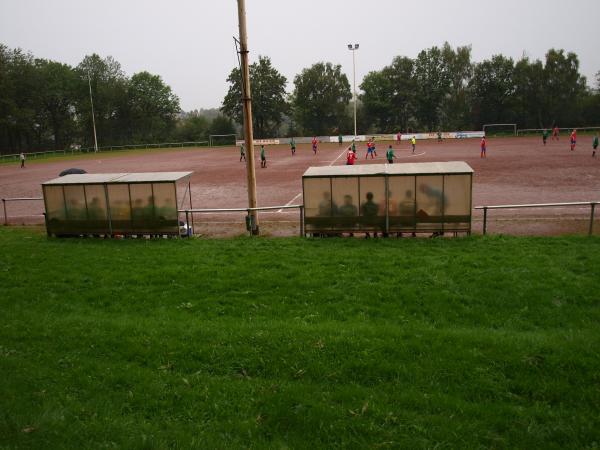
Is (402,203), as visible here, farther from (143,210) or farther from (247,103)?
(143,210)

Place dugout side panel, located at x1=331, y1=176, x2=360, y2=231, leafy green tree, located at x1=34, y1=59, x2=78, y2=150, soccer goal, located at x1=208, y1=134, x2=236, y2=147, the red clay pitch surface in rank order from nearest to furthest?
1. dugout side panel, located at x1=331, y1=176, x2=360, y2=231
2. the red clay pitch surface
3. leafy green tree, located at x1=34, y1=59, x2=78, y2=150
4. soccer goal, located at x1=208, y1=134, x2=236, y2=147

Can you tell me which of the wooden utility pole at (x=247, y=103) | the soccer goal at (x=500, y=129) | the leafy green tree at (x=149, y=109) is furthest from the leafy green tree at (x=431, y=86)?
the wooden utility pole at (x=247, y=103)

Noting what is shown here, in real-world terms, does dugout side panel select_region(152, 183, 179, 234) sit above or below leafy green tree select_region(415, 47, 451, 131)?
below

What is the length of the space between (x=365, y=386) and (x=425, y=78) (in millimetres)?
92851

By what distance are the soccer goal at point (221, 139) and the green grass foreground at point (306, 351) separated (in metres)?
80.1

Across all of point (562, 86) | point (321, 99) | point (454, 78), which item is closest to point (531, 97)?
point (562, 86)

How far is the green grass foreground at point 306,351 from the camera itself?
5527 mm

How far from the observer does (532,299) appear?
356 inches

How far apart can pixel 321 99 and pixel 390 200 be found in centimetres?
8337

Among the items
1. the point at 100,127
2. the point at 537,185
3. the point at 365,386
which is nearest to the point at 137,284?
the point at 365,386

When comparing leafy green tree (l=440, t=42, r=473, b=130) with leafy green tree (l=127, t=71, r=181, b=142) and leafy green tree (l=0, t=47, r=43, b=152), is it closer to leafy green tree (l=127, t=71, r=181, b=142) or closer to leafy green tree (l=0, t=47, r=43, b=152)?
leafy green tree (l=127, t=71, r=181, b=142)

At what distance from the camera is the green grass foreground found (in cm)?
553

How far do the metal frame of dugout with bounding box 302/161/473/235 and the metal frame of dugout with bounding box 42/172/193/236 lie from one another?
13.7 ft

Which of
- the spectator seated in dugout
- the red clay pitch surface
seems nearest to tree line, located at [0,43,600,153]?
the red clay pitch surface
